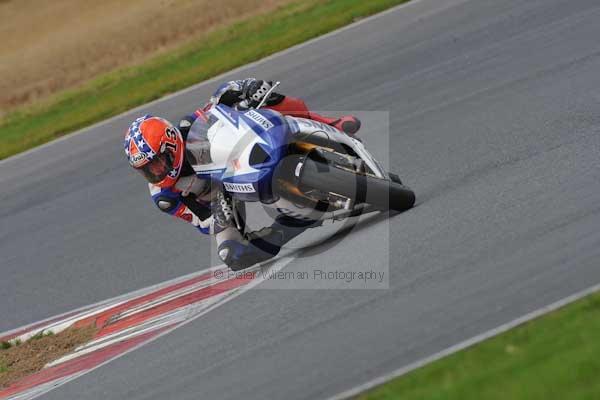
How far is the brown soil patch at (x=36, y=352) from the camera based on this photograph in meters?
8.38

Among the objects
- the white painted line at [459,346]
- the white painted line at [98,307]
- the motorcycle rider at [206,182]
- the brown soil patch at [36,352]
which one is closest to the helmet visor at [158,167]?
the motorcycle rider at [206,182]

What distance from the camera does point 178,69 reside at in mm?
16031

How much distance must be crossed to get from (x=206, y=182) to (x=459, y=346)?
317cm

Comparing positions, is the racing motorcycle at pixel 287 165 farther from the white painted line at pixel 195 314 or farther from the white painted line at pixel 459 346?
the white painted line at pixel 459 346

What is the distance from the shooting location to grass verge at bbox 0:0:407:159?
49.3 feet

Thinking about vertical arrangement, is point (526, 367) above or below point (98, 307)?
above

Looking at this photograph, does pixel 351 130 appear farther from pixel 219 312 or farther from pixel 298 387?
pixel 298 387

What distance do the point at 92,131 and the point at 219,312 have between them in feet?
25.3

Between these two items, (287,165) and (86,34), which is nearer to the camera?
(287,165)

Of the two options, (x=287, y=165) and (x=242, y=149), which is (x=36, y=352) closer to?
(x=242, y=149)

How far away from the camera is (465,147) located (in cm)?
927

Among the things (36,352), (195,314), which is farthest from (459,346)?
(36,352)

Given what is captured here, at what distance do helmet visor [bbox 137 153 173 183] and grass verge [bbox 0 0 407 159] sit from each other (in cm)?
718

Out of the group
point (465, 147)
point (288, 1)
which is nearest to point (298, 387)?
point (465, 147)
